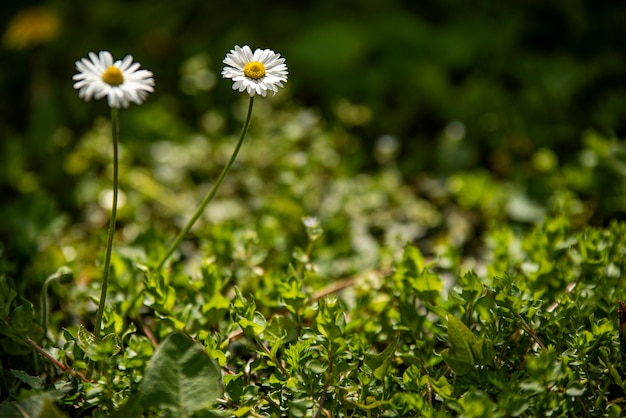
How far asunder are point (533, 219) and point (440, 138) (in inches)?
21.8

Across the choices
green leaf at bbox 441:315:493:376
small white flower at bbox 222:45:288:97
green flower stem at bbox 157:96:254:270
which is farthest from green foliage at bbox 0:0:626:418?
small white flower at bbox 222:45:288:97

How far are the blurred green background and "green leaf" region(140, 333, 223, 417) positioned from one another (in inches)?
44.3

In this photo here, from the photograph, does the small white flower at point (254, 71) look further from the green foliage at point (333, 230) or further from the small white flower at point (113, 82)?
the green foliage at point (333, 230)

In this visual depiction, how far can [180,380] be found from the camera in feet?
3.59

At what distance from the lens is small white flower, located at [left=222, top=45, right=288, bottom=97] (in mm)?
1129

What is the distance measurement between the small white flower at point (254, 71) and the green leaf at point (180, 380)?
1.55 ft

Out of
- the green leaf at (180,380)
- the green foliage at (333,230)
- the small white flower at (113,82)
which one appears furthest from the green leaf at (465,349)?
the small white flower at (113,82)

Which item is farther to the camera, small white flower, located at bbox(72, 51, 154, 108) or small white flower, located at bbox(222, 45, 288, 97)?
small white flower, located at bbox(222, 45, 288, 97)

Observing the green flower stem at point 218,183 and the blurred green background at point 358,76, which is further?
the blurred green background at point 358,76

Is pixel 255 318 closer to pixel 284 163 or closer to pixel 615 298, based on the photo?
pixel 615 298

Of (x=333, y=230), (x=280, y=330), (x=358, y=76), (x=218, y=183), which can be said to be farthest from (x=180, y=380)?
(x=358, y=76)

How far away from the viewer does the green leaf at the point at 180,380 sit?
108 centimetres

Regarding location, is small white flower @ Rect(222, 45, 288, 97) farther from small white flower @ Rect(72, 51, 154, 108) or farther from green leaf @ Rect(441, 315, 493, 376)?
green leaf @ Rect(441, 315, 493, 376)

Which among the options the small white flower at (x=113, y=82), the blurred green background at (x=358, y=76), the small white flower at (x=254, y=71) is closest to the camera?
the small white flower at (x=113, y=82)
